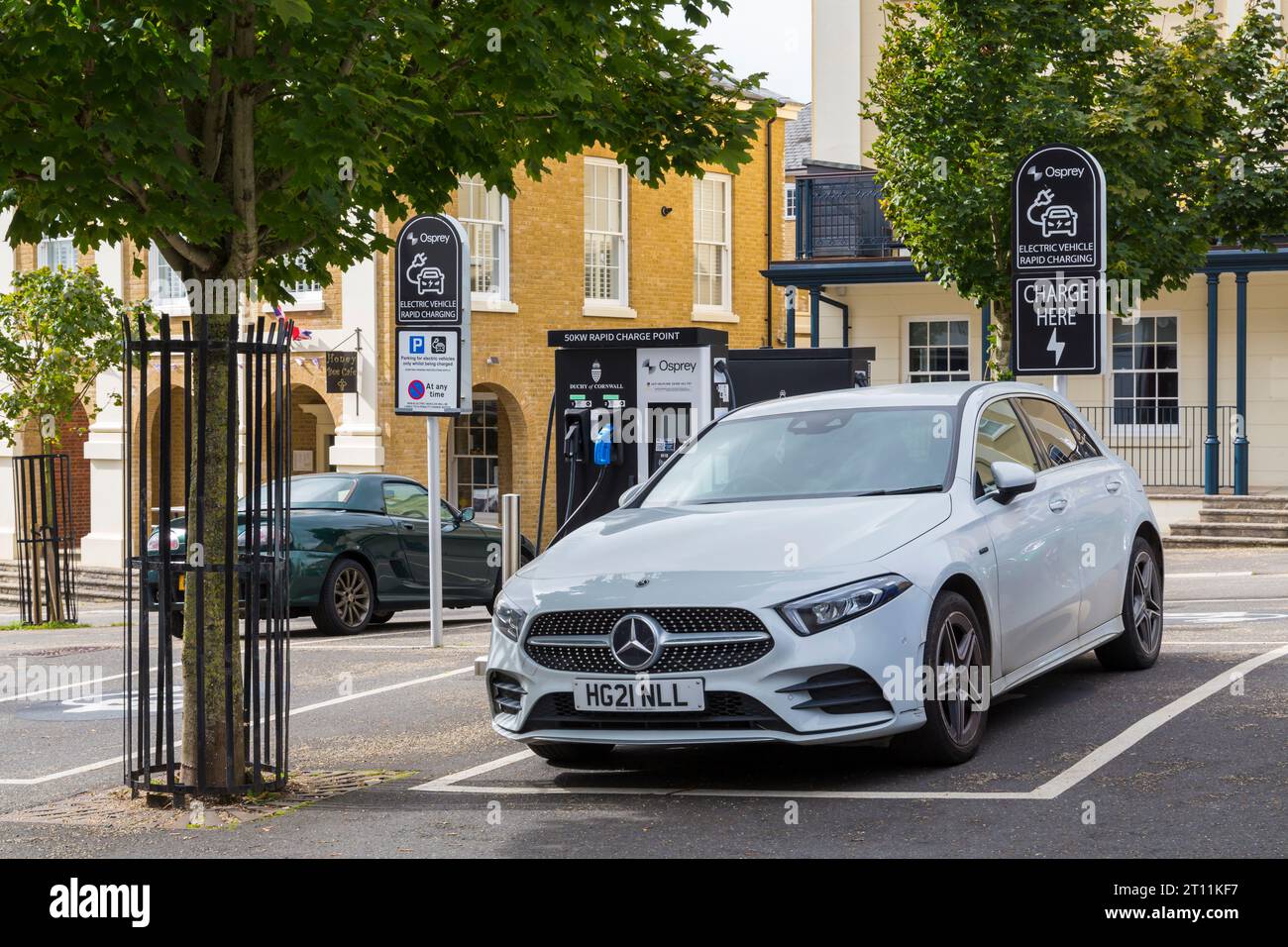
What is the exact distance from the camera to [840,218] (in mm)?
26125

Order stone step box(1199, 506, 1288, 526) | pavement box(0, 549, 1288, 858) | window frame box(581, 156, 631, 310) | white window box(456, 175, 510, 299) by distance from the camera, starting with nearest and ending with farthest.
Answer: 1. pavement box(0, 549, 1288, 858)
2. stone step box(1199, 506, 1288, 526)
3. white window box(456, 175, 510, 299)
4. window frame box(581, 156, 631, 310)

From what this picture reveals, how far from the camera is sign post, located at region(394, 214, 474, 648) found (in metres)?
12.7

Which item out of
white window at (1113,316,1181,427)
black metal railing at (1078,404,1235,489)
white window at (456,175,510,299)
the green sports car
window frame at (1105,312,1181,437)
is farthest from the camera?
white window at (456,175,510,299)

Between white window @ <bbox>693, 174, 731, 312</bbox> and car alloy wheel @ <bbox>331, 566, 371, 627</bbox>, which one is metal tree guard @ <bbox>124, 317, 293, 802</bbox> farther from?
white window @ <bbox>693, 174, 731, 312</bbox>

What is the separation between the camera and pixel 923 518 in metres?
7.30

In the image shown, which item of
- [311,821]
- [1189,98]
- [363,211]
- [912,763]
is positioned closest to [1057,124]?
[1189,98]

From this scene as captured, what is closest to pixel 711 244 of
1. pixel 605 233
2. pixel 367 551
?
pixel 605 233

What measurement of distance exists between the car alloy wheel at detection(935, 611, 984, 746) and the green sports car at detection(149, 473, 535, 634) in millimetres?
9363

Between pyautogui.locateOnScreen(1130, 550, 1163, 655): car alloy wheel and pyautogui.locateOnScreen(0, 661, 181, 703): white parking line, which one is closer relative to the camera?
pyautogui.locateOnScreen(1130, 550, 1163, 655): car alloy wheel

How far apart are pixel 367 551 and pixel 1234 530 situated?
464 inches

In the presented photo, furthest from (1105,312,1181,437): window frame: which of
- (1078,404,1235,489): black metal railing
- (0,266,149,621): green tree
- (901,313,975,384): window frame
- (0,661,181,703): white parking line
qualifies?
(0,661,181,703): white parking line

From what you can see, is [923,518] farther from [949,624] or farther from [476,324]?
[476,324]

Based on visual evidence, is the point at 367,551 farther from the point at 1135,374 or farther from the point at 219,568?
the point at 1135,374

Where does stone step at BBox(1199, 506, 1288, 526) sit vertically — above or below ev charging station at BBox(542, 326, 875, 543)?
below
